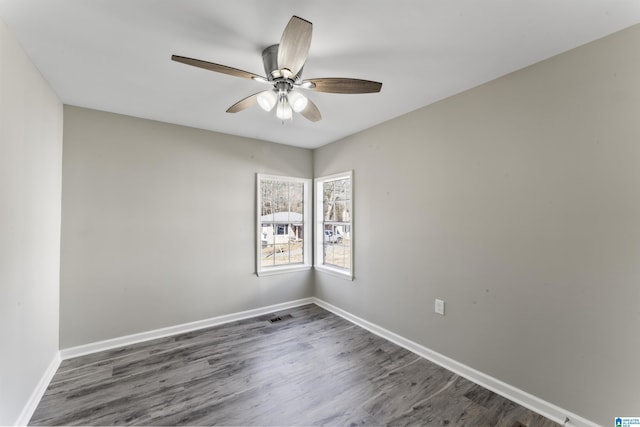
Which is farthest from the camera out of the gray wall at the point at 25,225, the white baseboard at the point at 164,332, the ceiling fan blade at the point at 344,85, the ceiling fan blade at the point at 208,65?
the white baseboard at the point at 164,332

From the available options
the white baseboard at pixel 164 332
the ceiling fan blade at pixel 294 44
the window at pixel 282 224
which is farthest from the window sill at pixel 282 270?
the ceiling fan blade at pixel 294 44

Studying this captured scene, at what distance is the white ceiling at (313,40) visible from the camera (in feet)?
4.81

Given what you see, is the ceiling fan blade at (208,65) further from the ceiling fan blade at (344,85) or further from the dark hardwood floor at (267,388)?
the dark hardwood floor at (267,388)

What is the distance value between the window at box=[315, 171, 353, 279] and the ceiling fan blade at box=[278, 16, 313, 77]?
7.24ft

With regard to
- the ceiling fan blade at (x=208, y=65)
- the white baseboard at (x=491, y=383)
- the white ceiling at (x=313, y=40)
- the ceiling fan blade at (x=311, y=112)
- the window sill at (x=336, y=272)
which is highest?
the white ceiling at (x=313, y=40)

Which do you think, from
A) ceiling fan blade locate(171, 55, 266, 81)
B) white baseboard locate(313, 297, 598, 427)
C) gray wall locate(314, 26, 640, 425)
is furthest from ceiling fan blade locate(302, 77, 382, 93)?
white baseboard locate(313, 297, 598, 427)

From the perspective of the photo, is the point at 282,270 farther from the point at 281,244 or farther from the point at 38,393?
the point at 38,393

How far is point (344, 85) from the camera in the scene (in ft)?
5.86

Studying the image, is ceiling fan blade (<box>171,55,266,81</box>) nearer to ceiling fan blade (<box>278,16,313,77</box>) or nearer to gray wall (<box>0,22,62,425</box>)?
ceiling fan blade (<box>278,16,313,77</box>)

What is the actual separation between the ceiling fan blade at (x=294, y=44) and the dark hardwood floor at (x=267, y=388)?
7.55 ft

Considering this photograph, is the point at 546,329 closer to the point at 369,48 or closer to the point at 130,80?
the point at 369,48

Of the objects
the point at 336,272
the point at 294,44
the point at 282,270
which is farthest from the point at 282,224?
the point at 294,44

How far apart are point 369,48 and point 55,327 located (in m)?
3.60

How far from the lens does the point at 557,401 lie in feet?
6.16
